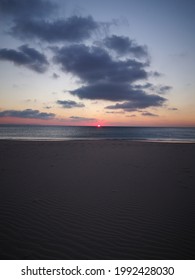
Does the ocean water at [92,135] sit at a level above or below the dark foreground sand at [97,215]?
above

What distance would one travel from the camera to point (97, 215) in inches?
237

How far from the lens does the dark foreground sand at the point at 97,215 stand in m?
4.46

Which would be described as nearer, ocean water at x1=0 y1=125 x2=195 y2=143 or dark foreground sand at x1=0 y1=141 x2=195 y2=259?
dark foreground sand at x1=0 y1=141 x2=195 y2=259

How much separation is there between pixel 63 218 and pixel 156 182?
4.86 m

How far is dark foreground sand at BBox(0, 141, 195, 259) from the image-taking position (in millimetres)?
4457

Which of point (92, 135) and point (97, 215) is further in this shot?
point (92, 135)

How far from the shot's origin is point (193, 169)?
39.4ft

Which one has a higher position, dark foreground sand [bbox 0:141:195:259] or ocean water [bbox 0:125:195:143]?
ocean water [bbox 0:125:195:143]

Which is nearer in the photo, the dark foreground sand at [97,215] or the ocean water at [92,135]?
the dark foreground sand at [97,215]
